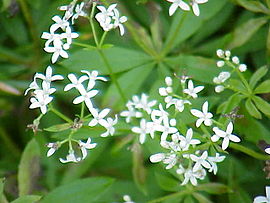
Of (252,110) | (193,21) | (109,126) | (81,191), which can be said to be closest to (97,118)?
(109,126)

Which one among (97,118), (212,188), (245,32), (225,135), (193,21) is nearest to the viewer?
(225,135)

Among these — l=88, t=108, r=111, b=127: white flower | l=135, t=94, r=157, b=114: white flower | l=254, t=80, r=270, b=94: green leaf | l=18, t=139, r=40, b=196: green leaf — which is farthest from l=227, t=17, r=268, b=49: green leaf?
l=18, t=139, r=40, b=196: green leaf

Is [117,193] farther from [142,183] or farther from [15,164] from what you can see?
[15,164]

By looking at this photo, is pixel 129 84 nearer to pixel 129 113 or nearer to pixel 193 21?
pixel 129 113

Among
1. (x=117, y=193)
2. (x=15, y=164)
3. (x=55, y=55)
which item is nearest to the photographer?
(x=55, y=55)

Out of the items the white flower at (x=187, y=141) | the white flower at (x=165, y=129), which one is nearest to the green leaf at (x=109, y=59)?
the white flower at (x=165, y=129)


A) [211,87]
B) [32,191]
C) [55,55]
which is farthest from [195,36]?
[32,191]
